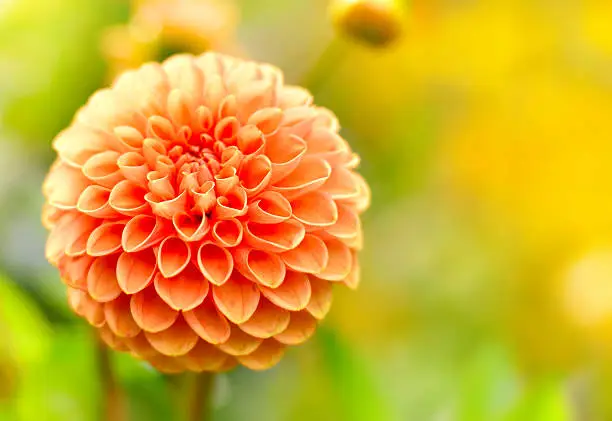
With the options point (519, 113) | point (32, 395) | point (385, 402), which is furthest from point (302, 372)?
point (519, 113)

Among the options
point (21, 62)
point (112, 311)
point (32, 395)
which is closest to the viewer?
point (112, 311)

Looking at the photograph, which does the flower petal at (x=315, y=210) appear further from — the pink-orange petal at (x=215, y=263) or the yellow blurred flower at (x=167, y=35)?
the yellow blurred flower at (x=167, y=35)

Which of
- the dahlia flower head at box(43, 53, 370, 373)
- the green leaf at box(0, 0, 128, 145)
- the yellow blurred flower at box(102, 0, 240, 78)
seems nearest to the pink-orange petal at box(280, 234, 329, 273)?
the dahlia flower head at box(43, 53, 370, 373)

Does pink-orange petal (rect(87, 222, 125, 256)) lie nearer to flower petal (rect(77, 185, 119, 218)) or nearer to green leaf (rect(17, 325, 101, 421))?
flower petal (rect(77, 185, 119, 218))

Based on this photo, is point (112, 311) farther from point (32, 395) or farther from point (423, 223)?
point (423, 223)

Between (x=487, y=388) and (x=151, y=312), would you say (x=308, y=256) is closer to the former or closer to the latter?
(x=151, y=312)
